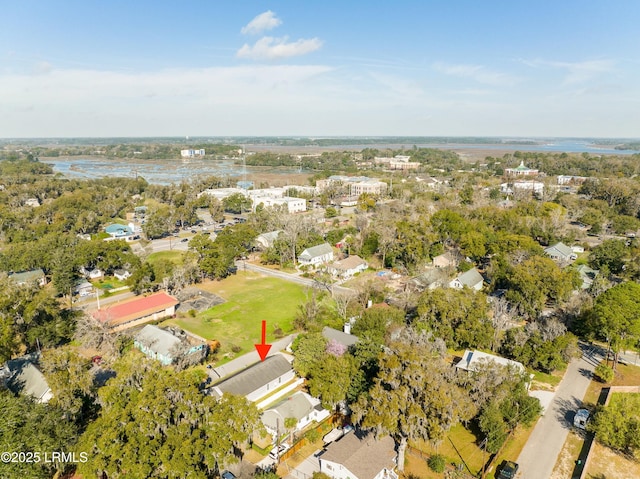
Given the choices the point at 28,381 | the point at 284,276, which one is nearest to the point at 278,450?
the point at 28,381

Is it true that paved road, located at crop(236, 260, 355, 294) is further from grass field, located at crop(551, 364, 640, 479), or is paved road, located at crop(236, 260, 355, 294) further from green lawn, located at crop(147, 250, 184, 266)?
grass field, located at crop(551, 364, 640, 479)

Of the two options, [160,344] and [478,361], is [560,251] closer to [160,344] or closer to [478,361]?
[478,361]

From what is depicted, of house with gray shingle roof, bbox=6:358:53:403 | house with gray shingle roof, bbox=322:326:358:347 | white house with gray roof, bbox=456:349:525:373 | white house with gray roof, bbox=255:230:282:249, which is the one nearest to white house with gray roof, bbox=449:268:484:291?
white house with gray roof, bbox=456:349:525:373

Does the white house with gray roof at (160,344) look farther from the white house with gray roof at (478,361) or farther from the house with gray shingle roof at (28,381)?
the white house with gray roof at (478,361)

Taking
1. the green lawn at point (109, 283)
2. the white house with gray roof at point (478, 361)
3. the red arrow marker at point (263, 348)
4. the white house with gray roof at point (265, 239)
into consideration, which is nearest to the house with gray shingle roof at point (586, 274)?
the white house with gray roof at point (478, 361)

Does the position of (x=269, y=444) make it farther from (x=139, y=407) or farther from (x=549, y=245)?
(x=549, y=245)

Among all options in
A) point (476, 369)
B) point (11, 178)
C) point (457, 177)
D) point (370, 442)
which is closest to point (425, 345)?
point (476, 369)
